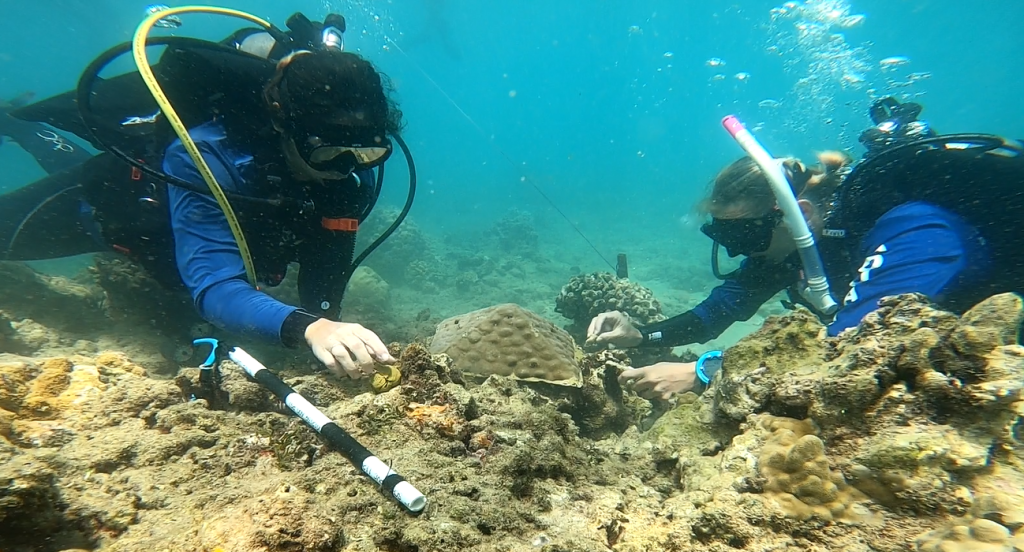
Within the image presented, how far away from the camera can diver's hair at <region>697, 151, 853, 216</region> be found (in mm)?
3420

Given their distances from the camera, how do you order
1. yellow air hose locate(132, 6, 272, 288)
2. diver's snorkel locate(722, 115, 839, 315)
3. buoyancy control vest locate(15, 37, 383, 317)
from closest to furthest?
1. yellow air hose locate(132, 6, 272, 288)
2. diver's snorkel locate(722, 115, 839, 315)
3. buoyancy control vest locate(15, 37, 383, 317)

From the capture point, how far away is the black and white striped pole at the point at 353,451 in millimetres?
1214

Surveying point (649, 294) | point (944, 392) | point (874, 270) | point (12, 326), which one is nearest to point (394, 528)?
point (944, 392)

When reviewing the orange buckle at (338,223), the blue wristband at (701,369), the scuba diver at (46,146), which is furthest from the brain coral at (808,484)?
the scuba diver at (46,146)

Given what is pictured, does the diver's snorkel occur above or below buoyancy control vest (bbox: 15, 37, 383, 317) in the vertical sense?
above

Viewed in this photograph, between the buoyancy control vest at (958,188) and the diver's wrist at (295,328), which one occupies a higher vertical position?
the buoyancy control vest at (958,188)

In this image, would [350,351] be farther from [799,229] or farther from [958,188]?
[958,188]

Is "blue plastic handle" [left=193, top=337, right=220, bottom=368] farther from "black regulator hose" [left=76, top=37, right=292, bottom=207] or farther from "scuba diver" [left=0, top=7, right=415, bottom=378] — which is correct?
"black regulator hose" [left=76, top=37, right=292, bottom=207]

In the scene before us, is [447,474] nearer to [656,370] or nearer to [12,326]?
[656,370]

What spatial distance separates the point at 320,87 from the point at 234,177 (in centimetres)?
99

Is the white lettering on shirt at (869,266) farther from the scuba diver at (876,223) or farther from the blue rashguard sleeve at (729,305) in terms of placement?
the blue rashguard sleeve at (729,305)

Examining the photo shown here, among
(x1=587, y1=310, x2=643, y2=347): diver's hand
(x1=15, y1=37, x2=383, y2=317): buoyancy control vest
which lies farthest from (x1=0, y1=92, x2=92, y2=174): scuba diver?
(x1=587, y1=310, x2=643, y2=347): diver's hand

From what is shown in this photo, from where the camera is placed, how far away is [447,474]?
4.80 feet

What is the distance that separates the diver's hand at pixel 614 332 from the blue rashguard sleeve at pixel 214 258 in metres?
3.02
